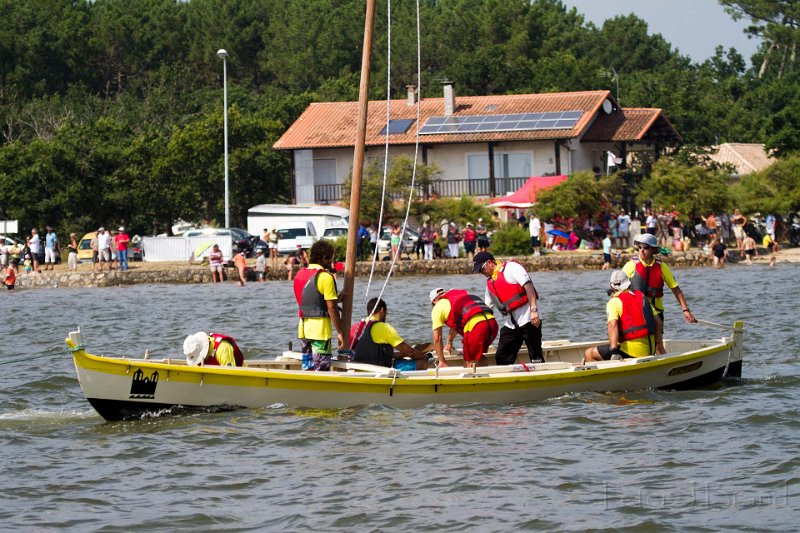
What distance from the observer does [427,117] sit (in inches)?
2334

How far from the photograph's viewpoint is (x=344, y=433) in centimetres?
1427

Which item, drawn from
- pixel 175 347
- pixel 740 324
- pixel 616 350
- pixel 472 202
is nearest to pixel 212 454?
pixel 616 350

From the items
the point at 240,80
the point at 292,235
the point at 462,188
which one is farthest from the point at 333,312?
the point at 240,80

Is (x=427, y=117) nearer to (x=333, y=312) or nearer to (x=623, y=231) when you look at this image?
(x=623, y=231)

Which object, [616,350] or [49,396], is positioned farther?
[49,396]

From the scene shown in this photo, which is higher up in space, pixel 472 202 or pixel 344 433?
pixel 472 202

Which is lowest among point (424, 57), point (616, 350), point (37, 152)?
point (616, 350)

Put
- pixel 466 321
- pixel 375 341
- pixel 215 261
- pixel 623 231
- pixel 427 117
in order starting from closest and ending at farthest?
pixel 375 341 < pixel 466 321 < pixel 215 261 < pixel 623 231 < pixel 427 117

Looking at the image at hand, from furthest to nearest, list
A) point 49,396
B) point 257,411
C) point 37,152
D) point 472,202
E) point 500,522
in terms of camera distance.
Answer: point 37,152 < point 472,202 < point 49,396 < point 257,411 < point 500,522

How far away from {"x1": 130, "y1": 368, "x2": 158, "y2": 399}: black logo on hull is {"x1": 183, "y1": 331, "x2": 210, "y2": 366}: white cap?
52 centimetres

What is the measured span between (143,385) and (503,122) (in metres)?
43.8

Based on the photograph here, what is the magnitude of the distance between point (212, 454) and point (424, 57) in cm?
7467

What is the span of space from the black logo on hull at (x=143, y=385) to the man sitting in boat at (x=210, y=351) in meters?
0.52

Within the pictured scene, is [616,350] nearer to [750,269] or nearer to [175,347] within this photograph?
[175,347]
